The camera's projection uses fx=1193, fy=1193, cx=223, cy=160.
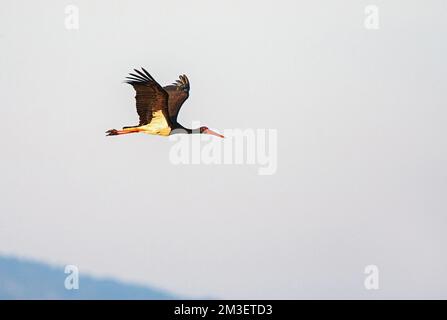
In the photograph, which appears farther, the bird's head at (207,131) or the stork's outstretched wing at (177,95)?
the bird's head at (207,131)

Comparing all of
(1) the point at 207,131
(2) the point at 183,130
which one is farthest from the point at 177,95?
(1) the point at 207,131

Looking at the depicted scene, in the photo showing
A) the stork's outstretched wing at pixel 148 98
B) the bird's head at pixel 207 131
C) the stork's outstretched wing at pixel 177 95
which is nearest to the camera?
the stork's outstretched wing at pixel 148 98

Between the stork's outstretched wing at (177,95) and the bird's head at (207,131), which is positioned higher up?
the stork's outstretched wing at (177,95)

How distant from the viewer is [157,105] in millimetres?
25547

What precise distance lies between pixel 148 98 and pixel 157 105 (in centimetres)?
29

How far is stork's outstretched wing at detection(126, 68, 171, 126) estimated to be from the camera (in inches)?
963

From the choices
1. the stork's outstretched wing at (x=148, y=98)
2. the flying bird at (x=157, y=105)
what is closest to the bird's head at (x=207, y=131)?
the flying bird at (x=157, y=105)

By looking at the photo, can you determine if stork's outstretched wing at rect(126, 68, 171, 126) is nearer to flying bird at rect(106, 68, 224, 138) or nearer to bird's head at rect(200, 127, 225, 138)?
flying bird at rect(106, 68, 224, 138)

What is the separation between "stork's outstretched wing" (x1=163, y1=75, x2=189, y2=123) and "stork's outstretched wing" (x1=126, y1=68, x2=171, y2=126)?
97 centimetres

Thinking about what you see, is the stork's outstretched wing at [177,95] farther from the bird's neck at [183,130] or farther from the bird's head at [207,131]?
the bird's head at [207,131]

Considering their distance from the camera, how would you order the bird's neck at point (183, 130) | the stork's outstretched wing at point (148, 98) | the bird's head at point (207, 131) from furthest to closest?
the bird's head at point (207, 131)
the bird's neck at point (183, 130)
the stork's outstretched wing at point (148, 98)

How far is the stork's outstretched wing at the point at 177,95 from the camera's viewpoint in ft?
90.1
